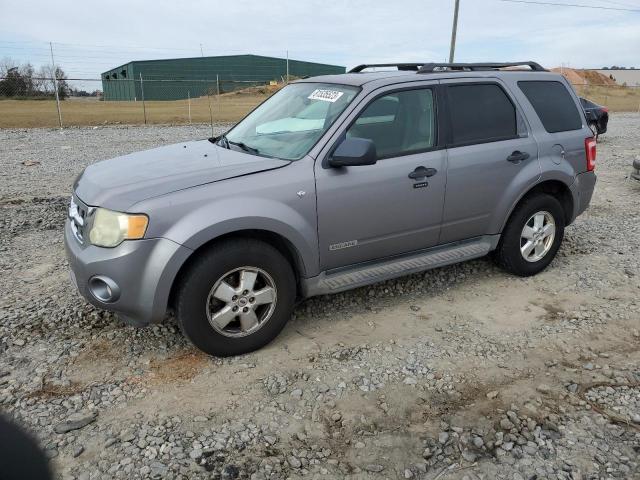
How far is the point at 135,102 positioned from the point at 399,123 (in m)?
37.9

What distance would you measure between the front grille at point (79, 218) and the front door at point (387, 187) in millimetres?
1481

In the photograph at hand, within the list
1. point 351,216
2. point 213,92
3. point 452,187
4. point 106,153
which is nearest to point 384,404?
point 351,216

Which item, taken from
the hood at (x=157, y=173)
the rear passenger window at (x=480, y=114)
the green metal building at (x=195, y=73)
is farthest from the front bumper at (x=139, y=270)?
the green metal building at (x=195, y=73)

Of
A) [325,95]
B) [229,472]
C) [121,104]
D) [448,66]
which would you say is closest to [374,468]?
[229,472]

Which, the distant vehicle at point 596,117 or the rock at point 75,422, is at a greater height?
the distant vehicle at point 596,117

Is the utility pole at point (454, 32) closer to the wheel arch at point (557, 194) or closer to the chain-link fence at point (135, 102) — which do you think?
the chain-link fence at point (135, 102)

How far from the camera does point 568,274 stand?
16.7 feet

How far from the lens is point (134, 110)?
29.9 meters

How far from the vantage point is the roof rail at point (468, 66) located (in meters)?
4.47

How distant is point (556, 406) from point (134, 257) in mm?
2596

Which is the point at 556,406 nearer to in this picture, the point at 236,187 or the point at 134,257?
the point at 236,187

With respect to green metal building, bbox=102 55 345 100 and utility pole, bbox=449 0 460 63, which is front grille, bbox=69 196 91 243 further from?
green metal building, bbox=102 55 345 100

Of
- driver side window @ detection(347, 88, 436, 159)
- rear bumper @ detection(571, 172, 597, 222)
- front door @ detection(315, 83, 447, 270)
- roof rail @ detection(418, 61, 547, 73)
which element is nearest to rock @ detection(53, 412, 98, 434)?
front door @ detection(315, 83, 447, 270)

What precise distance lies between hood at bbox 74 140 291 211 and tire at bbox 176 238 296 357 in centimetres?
46
